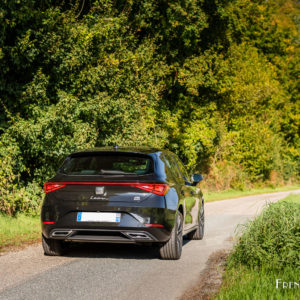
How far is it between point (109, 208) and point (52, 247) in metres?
1.30

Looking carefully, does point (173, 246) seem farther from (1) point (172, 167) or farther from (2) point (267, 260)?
(2) point (267, 260)

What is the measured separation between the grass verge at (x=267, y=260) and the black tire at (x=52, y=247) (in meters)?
2.61

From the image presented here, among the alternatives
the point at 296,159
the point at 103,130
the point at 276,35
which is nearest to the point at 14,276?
the point at 103,130

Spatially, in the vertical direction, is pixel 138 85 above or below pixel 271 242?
above

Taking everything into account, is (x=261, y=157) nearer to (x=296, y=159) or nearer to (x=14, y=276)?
(x=296, y=159)

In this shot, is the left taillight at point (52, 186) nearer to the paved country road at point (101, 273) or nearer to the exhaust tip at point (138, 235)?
the paved country road at point (101, 273)

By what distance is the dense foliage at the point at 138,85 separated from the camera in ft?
42.7

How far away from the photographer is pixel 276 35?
43.6 metres

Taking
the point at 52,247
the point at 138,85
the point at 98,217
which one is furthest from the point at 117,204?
the point at 138,85

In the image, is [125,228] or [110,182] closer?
[125,228]

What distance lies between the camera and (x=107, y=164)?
7812mm

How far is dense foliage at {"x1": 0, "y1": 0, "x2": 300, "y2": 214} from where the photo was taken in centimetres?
1300

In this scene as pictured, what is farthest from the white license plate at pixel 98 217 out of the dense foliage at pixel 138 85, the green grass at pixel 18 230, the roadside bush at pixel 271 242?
the dense foliage at pixel 138 85

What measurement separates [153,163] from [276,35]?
1527 inches
